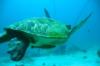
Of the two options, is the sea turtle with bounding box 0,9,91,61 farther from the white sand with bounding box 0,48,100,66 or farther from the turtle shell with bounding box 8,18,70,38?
the white sand with bounding box 0,48,100,66

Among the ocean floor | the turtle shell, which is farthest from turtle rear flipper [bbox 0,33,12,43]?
the ocean floor

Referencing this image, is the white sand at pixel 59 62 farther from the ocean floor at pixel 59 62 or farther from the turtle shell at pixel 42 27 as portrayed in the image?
the turtle shell at pixel 42 27

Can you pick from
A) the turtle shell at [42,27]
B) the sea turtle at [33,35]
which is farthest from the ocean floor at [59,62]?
the sea turtle at [33,35]

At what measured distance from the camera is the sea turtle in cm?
369

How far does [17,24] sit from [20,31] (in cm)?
23

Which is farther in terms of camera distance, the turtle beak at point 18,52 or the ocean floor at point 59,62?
the ocean floor at point 59,62

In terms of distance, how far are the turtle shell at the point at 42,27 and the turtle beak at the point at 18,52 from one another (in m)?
0.28

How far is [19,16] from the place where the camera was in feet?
118

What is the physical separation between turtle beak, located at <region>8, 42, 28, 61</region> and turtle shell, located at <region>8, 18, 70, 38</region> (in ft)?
0.92

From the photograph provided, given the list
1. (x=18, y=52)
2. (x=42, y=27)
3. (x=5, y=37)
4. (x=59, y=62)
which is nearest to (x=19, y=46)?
(x=18, y=52)

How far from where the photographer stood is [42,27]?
13.2ft

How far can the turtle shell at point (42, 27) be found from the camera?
3.77 m

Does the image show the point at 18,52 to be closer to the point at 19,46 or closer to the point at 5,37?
the point at 19,46

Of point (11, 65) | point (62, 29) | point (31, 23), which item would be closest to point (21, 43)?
point (31, 23)
